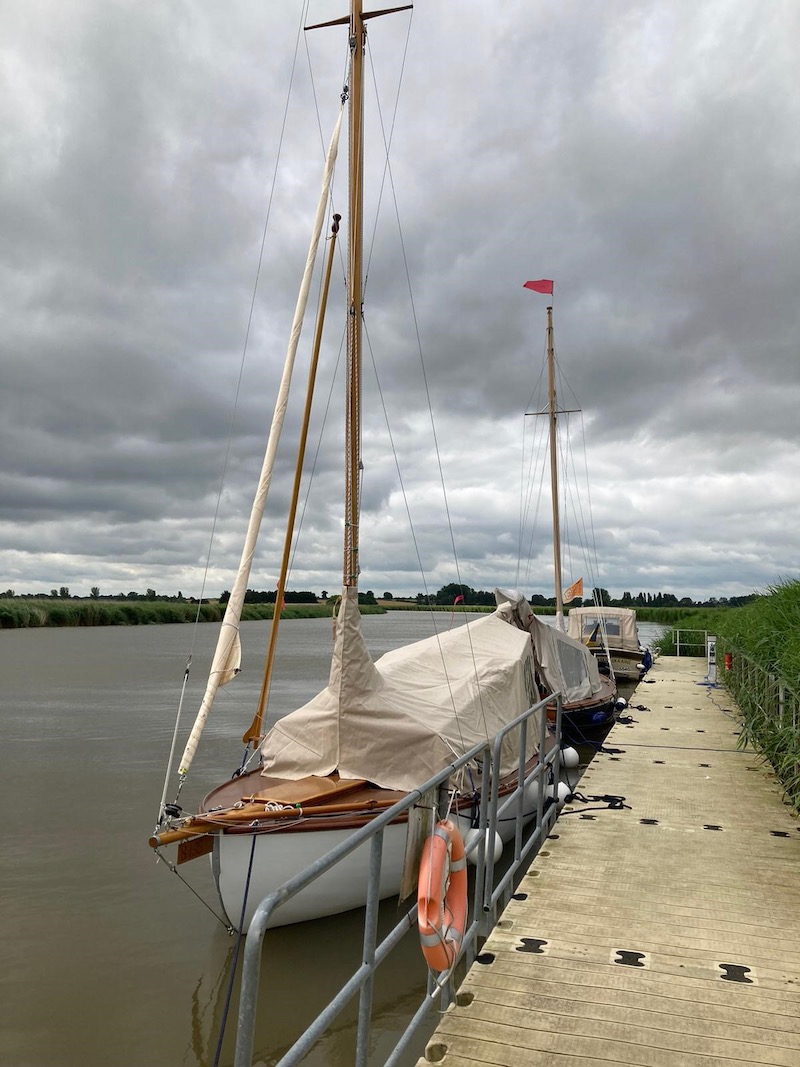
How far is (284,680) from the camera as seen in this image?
30.4 m

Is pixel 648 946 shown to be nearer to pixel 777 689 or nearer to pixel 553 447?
pixel 777 689

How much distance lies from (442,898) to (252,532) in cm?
504

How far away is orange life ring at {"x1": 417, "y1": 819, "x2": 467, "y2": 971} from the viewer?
11.7ft

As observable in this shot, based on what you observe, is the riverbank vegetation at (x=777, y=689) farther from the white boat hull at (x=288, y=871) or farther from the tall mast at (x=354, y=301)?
the tall mast at (x=354, y=301)

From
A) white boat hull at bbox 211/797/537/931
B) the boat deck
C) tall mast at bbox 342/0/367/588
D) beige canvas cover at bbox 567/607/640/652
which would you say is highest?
tall mast at bbox 342/0/367/588

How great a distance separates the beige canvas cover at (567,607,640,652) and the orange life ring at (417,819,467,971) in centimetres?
2339

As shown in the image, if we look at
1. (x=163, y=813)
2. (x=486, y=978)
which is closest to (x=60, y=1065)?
(x=163, y=813)

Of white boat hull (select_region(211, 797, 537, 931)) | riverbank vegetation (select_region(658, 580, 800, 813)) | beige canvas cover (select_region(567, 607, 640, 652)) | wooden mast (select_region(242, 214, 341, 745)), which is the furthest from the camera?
beige canvas cover (select_region(567, 607, 640, 652))

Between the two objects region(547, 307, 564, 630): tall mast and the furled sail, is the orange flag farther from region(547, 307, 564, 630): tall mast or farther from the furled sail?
the furled sail

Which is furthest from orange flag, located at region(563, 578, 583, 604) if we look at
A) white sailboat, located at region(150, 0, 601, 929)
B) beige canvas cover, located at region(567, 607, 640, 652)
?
white sailboat, located at region(150, 0, 601, 929)

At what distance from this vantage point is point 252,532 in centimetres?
807

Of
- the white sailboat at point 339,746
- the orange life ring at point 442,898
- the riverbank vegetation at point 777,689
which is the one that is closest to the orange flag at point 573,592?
the riverbank vegetation at point 777,689

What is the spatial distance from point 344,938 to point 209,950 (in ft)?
4.45

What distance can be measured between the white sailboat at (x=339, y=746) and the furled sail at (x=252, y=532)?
2cm
